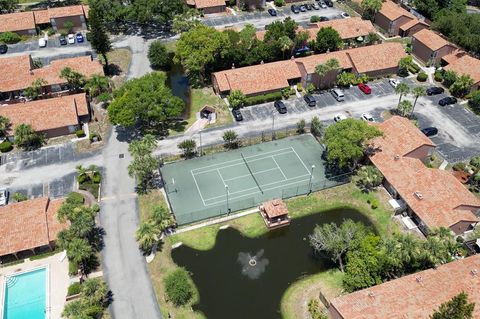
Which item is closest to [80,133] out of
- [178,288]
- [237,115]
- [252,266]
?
[237,115]

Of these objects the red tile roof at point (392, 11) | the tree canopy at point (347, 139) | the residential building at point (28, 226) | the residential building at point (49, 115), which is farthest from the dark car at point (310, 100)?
the residential building at point (28, 226)

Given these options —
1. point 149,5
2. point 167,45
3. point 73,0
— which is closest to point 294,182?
point 167,45

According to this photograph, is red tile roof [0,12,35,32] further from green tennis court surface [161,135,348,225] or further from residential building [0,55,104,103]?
green tennis court surface [161,135,348,225]

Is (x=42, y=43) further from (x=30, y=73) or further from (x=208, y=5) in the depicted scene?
(x=208, y=5)

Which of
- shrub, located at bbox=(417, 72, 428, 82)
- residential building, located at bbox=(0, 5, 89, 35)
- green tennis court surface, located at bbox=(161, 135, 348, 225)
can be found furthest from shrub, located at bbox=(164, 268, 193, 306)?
residential building, located at bbox=(0, 5, 89, 35)

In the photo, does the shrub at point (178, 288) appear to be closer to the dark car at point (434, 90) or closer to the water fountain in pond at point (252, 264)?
the water fountain in pond at point (252, 264)

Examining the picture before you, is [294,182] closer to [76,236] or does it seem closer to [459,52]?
[76,236]

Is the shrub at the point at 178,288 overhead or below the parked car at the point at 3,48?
below
